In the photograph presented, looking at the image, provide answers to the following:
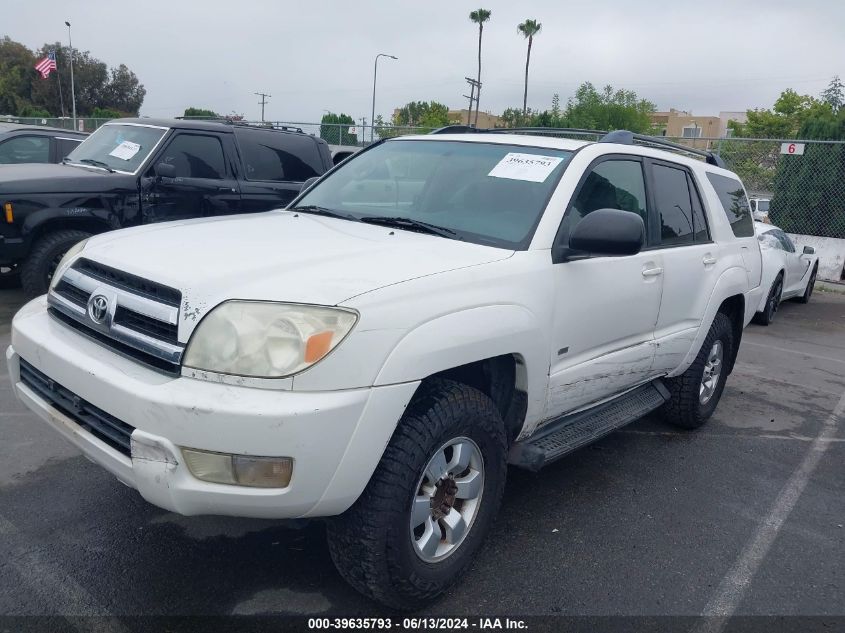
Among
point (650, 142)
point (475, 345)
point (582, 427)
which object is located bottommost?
point (582, 427)

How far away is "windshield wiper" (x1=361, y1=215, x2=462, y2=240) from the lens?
3351 mm

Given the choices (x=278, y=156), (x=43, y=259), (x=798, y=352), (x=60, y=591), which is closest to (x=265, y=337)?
(x=60, y=591)

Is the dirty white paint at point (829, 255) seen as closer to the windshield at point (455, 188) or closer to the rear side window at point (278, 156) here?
the rear side window at point (278, 156)

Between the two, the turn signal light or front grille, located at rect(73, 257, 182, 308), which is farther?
front grille, located at rect(73, 257, 182, 308)

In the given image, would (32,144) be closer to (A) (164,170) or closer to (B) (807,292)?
(A) (164,170)

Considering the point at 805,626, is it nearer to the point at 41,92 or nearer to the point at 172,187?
the point at 172,187

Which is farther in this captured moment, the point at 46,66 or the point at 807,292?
the point at 46,66

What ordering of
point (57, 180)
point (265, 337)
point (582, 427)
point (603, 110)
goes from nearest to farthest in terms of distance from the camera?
point (265, 337) < point (582, 427) < point (57, 180) < point (603, 110)

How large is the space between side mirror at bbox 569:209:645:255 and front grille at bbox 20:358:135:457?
1.98 meters

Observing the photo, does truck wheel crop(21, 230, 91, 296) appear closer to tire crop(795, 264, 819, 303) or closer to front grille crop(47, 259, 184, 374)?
front grille crop(47, 259, 184, 374)

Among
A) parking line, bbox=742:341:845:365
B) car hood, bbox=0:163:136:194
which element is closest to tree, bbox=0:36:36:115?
car hood, bbox=0:163:136:194

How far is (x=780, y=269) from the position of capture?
32.1 feet

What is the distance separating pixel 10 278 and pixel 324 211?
638cm

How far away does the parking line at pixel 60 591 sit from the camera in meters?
2.67
